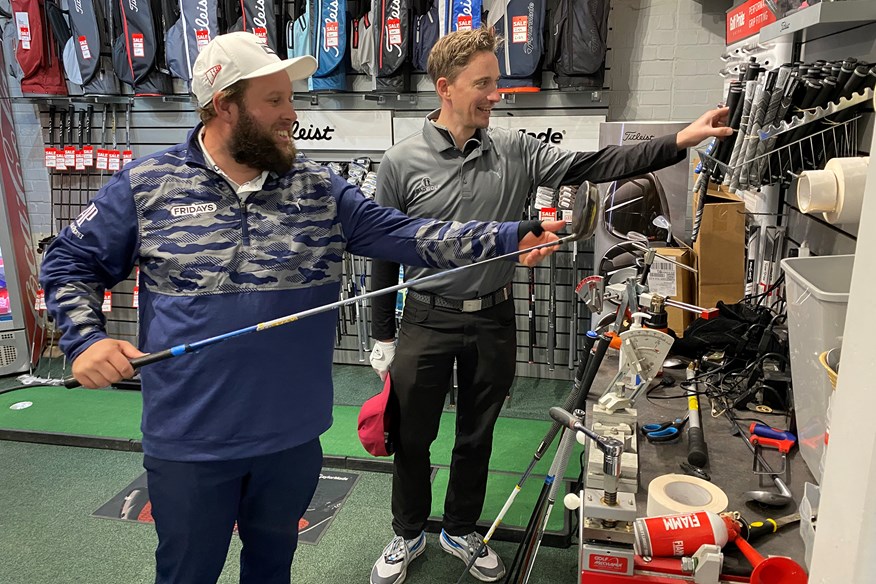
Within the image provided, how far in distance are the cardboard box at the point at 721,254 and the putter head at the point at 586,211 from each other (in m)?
1.42

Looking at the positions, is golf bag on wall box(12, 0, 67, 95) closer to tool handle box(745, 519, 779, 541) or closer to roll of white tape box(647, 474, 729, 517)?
roll of white tape box(647, 474, 729, 517)

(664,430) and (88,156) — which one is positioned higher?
(88,156)

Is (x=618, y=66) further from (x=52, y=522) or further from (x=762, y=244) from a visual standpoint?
(x=52, y=522)

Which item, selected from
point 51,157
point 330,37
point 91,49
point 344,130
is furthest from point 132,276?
point 330,37

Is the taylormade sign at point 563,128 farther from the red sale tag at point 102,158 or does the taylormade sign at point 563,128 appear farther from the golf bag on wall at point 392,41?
the red sale tag at point 102,158

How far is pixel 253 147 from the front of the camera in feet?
5.49

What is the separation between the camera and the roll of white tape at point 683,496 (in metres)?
1.37

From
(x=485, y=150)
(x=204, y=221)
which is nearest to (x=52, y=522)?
(x=204, y=221)

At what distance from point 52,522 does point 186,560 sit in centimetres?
174

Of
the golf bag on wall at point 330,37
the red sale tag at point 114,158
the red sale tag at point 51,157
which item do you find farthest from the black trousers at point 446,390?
the red sale tag at point 51,157

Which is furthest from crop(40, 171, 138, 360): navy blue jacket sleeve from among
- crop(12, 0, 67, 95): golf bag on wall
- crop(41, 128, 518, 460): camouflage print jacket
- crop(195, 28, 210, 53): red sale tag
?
crop(12, 0, 67, 95): golf bag on wall

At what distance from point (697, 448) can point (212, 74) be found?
1559 mm

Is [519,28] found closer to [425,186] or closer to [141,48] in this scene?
[425,186]

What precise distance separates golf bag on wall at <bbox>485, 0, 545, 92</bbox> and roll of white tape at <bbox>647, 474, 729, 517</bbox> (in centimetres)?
307
